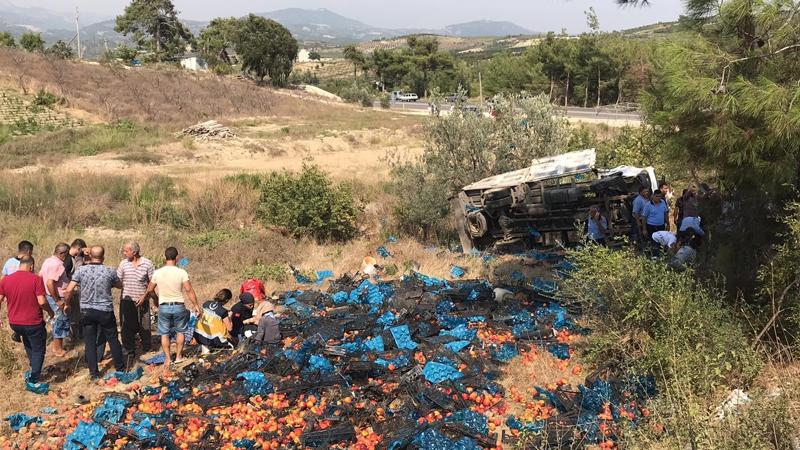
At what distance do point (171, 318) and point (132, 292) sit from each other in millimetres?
→ 586

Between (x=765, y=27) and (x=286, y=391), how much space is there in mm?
5705

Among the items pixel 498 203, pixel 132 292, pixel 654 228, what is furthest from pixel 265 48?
pixel 132 292

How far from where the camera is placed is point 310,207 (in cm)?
1194

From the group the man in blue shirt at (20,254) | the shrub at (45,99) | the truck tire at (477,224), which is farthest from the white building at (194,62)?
the man in blue shirt at (20,254)

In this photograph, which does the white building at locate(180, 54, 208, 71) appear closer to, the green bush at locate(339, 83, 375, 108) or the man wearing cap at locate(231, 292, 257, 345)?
the green bush at locate(339, 83, 375, 108)

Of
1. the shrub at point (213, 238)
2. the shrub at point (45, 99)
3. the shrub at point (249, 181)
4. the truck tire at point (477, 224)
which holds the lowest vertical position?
the shrub at point (213, 238)

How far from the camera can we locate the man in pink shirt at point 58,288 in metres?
6.71

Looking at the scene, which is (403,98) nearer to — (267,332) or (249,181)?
(249,181)

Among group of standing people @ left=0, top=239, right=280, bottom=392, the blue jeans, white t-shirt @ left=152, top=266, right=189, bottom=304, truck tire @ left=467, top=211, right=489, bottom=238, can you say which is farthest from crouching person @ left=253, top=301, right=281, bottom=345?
the blue jeans

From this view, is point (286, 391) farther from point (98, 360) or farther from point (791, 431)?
point (791, 431)

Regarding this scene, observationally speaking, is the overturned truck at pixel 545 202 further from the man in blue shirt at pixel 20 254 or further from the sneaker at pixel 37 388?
the sneaker at pixel 37 388

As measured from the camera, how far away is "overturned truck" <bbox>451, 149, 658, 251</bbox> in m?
9.78

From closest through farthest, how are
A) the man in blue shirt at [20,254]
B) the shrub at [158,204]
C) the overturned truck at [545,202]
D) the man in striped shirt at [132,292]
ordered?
1. the man in blue shirt at [20,254]
2. the man in striped shirt at [132,292]
3. the overturned truck at [545,202]
4. the shrub at [158,204]

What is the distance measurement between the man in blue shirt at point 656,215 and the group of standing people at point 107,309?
232 inches
